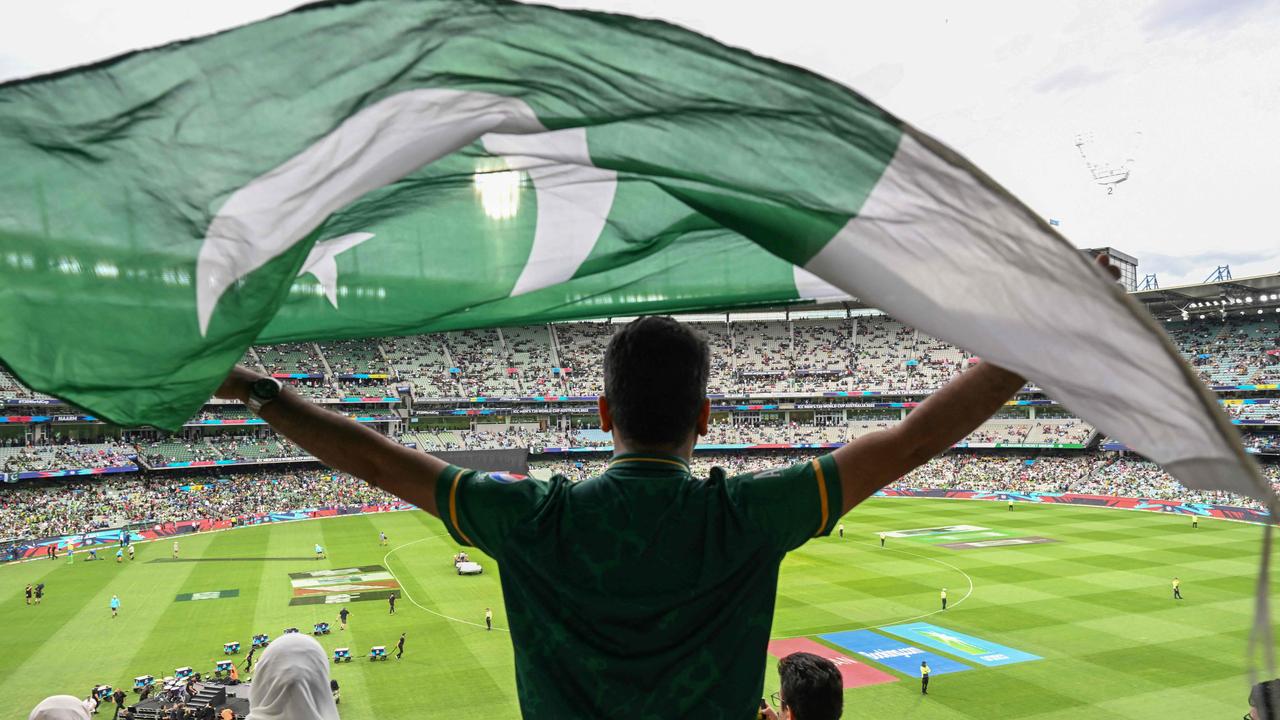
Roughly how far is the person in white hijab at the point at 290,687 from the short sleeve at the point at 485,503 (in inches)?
62.7

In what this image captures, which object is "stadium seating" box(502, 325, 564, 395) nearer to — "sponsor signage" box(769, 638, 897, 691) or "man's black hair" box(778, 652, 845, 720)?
"sponsor signage" box(769, 638, 897, 691)

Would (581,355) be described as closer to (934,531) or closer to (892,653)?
(934,531)

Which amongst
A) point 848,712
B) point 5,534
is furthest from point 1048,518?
point 5,534

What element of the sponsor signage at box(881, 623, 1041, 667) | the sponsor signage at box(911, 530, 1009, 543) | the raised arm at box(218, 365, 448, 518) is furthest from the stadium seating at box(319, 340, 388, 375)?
the raised arm at box(218, 365, 448, 518)

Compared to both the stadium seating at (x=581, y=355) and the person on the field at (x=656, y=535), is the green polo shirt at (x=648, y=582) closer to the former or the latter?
the person on the field at (x=656, y=535)

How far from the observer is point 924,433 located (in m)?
2.10

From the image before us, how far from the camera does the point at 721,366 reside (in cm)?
8219

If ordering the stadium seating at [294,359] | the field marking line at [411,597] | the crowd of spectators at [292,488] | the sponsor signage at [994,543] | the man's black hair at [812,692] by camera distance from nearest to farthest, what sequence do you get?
the man's black hair at [812,692] → the field marking line at [411,597] → the sponsor signage at [994,543] → the crowd of spectators at [292,488] → the stadium seating at [294,359]

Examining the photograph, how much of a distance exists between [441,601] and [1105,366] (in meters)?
Result: 30.1

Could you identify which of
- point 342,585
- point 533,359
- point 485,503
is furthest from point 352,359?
point 485,503

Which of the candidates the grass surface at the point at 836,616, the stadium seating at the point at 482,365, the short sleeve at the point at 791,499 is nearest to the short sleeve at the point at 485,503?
the short sleeve at the point at 791,499

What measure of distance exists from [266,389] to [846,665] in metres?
22.0

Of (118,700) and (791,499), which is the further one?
(118,700)

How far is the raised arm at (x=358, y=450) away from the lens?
7.06 ft
